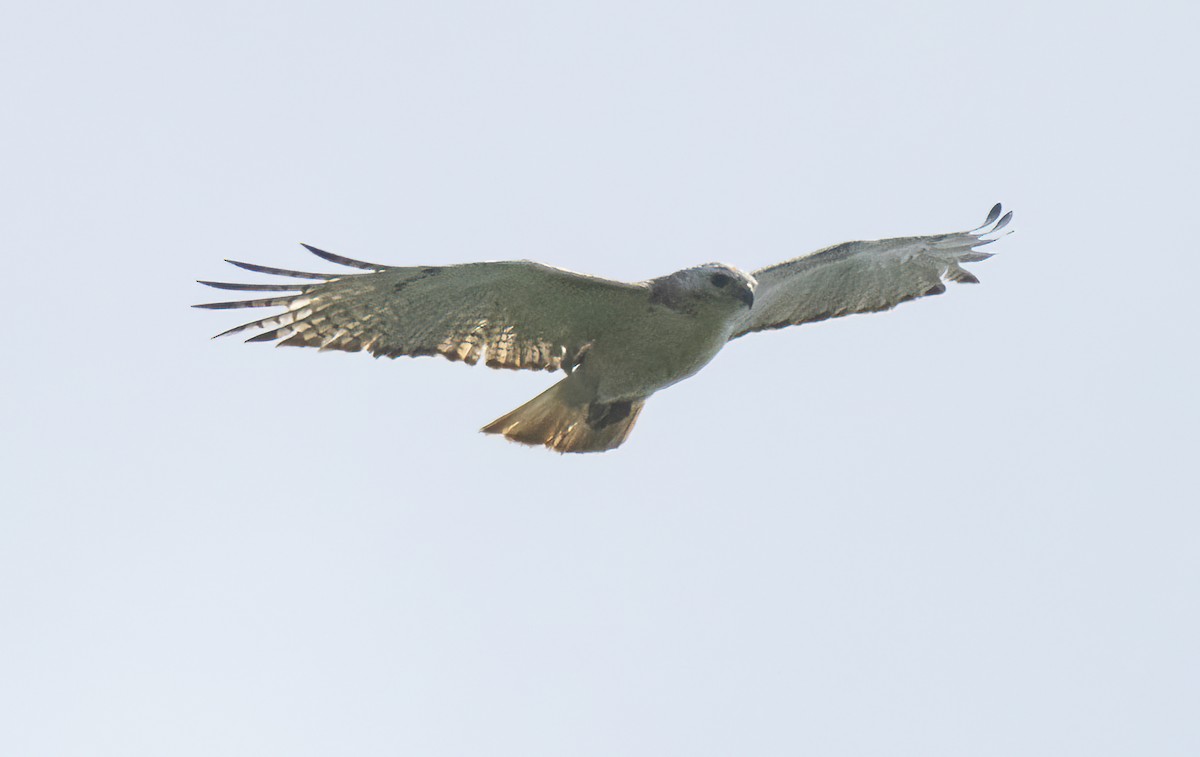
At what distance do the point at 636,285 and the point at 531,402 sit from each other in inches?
40.9

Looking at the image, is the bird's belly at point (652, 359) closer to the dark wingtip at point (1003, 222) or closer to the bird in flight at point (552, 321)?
the bird in flight at point (552, 321)

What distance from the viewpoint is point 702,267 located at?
357 inches

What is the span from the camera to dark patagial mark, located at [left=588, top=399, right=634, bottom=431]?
9.67 m

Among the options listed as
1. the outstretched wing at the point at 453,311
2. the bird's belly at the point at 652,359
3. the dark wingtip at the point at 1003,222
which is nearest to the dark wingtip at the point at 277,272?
the outstretched wing at the point at 453,311

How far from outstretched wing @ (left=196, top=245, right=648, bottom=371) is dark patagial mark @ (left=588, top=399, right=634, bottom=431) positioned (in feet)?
1.09

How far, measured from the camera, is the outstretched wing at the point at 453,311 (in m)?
9.03

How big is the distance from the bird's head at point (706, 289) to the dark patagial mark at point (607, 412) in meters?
0.81

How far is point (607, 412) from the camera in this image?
9.72 metres

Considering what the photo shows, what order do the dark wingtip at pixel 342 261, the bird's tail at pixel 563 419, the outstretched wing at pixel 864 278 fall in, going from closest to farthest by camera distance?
the dark wingtip at pixel 342 261, the bird's tail at pixel 563 419, the outstretched wing at pixel 864 278

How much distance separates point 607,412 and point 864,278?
2.02 meters

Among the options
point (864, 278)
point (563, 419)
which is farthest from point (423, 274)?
point (864, 278)

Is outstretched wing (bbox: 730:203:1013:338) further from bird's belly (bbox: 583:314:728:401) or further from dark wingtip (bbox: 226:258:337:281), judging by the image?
dark wingtip (bbox: 226:258:337:281)

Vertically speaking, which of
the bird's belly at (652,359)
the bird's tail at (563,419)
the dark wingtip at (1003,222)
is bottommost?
the bird's tail at (563,419)

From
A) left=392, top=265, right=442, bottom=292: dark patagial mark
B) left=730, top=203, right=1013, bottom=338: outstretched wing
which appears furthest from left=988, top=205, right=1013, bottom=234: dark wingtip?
left=392, top=265, right=442, bottom=292: dark patagial mark
